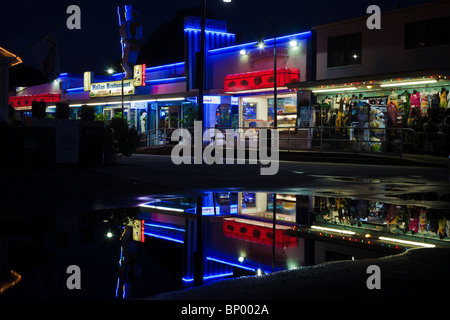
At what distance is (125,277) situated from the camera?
3.96m

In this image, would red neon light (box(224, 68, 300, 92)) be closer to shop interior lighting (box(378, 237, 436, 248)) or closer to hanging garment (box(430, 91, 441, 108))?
hanging garment (box(430, 91, 441, 108))

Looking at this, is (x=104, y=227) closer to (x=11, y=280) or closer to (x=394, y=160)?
(x=11, y=280)

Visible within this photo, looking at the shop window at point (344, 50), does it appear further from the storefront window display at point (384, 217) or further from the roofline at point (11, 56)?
the storefront window display at point (384, 217)

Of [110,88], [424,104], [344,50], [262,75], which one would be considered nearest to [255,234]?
[424,104]

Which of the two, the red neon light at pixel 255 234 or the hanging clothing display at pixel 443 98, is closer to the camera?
the red neon light at pixel 255 234

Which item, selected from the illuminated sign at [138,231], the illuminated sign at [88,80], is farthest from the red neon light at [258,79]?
the illuminated sign at [138,231]

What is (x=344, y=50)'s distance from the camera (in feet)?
86.9

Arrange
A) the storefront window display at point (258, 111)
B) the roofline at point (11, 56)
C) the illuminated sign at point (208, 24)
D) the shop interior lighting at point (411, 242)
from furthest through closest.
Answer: the illuminated sign at point (208, 24) < the storefront window display at point (258, 111) < the roofline at point (11, 56) < the shop interior lighting at point (411, 242)

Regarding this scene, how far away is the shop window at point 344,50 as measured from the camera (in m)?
26.1

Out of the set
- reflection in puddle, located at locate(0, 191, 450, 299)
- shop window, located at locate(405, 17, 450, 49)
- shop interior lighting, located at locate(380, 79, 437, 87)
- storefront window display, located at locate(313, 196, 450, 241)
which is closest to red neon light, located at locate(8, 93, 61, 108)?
shop interior lighting, located at locate(380, 79, 437, 87)

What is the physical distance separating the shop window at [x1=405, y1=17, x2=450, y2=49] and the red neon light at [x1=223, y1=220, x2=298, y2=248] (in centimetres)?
1953

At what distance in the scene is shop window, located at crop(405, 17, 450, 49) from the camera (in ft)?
74.2

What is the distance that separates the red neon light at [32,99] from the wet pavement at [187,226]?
4176 cm

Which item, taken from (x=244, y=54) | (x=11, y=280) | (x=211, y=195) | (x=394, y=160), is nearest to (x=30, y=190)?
(x=211, y=195)
